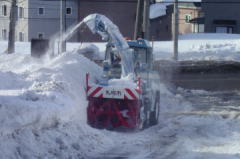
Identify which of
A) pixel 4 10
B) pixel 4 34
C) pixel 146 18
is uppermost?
pixel 4 10

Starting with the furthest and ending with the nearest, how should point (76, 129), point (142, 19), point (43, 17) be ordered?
1. point (43, 17)
2. point (142, 19)
3. point (76, 129)

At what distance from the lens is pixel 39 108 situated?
431 inches

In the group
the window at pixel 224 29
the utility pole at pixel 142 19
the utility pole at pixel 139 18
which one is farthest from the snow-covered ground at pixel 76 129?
the window at pixel 224 29

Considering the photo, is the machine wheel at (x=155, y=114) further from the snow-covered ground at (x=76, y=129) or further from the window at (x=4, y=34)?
the window at (x=4, y=34)

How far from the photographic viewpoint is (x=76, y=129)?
503 inches

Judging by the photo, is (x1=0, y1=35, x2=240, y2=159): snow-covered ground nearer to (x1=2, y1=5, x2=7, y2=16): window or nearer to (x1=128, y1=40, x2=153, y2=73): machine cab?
(x1=128, y1=40, x2=153, y2=73): machine cab

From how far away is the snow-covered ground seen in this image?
10117 mm

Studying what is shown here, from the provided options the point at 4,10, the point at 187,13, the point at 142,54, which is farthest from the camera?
the point at 187,13

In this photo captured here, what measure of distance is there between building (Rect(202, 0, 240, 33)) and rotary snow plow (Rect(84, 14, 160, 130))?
3255 cm

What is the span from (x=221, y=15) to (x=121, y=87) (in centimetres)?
3652

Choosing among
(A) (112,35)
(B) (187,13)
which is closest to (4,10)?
(B) (187,13)

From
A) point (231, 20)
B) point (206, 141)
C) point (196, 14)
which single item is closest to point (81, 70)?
point (206, 141)

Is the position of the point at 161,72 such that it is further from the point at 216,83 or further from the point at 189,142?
the point at 189,142

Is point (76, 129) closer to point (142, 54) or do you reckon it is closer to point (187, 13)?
point (142, 54)
